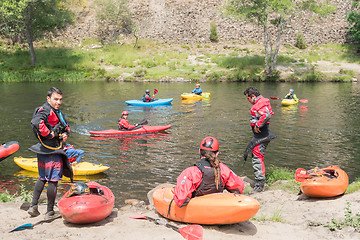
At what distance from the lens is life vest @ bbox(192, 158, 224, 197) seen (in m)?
5.18

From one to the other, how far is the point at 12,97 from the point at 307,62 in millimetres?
27871

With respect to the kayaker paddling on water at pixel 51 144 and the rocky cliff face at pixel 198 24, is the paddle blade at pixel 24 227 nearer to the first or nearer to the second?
the kayaker paddling on water at pixel 51 144

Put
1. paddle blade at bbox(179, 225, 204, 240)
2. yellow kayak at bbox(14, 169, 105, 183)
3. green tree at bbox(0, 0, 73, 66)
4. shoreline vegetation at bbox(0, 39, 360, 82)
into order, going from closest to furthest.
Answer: paddle blade at bbox(179, 225, 204, 240)
yellow kayak at bbox(14, 169, 105, 183)
shoreline vegetation at bbox(0, 39, 360, 82)
green tree at bbox(0, 0, 73, 66)

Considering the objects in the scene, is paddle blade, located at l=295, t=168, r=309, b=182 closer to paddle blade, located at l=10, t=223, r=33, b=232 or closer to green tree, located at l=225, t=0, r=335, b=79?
paddle blade, located at l=10, t=223, r=33, b=232

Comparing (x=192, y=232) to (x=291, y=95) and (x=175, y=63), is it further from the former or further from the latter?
(x=175, y=63)

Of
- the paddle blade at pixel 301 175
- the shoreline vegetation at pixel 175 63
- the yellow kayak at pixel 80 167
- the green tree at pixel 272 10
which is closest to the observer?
the paddle blade at pixel 301 175

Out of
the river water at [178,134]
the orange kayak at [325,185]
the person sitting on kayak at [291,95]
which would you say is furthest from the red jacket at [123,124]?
the person sitting on kayak at [291,95]

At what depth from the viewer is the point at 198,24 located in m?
49.2

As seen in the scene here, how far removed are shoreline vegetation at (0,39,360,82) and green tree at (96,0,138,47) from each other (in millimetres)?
4726

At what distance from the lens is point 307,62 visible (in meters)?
36.3

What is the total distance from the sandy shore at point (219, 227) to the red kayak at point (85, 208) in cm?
14

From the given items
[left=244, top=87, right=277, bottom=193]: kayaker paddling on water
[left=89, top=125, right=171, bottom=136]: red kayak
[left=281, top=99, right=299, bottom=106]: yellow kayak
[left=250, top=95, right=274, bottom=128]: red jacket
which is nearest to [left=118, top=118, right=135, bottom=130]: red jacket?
[left=89, top=125, right=171, bottom=136]: red kayak

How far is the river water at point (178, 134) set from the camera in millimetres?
9180

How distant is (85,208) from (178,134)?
27.8 feet
